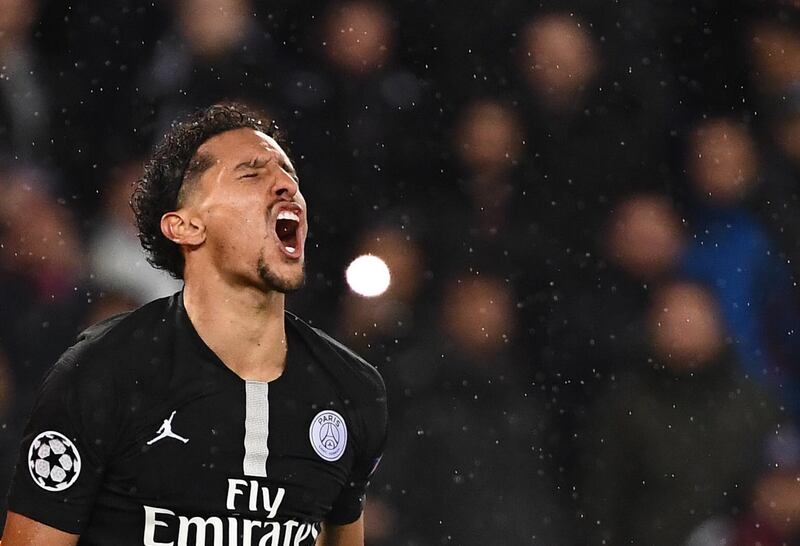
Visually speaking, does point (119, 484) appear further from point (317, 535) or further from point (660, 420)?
point (660, 420)

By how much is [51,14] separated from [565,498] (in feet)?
5.41

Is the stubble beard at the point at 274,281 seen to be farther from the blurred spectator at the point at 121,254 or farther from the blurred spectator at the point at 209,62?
the blurred spectator at the point at 209,62

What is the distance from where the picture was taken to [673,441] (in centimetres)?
247

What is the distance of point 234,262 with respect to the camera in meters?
1.74

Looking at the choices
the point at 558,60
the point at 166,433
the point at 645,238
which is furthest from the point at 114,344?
the point at 558,60

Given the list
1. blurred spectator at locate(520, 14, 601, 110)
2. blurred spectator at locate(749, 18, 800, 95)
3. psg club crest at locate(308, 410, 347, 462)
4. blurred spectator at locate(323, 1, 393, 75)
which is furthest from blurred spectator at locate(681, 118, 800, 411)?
psg club crest at locate(308, 410, 347, 462)

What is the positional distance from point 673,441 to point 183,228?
124 cm

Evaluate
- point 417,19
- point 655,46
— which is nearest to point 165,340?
point 417,19

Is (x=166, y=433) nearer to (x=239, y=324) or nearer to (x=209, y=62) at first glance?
(x=239, y=324)

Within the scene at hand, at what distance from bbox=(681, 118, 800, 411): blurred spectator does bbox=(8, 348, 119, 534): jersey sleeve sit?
1590mm

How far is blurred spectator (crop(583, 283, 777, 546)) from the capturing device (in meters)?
2.45

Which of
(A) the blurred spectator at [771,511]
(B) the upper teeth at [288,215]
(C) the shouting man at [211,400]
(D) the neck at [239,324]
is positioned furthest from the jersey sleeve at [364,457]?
(A) the blurred spectator at [771,511]

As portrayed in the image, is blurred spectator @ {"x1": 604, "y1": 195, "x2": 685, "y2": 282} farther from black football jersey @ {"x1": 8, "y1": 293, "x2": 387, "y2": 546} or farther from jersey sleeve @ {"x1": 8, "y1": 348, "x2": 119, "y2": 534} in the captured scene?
jersey sleeve @ {"x1": 8, "y1": 348, "x2": 119, "y2": 534}

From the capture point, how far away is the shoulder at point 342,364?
6.07 ft
